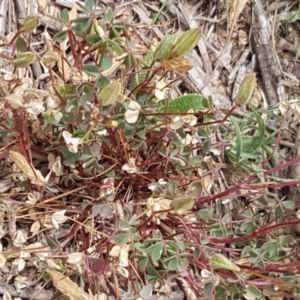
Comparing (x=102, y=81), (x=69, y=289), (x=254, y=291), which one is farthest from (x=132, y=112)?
(x=254, y=291)

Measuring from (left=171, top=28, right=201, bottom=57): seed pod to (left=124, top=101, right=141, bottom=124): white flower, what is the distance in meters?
0.10

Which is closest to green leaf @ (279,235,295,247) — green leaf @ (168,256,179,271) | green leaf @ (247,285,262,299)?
green leaf @ (247,285,262,299)

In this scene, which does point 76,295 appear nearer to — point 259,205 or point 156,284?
point 156,284

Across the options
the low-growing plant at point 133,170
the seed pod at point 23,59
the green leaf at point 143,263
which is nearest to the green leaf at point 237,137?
the low-growing plant at point 133,170

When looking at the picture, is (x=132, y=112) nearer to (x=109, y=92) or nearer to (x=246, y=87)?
(x=109, y=92)

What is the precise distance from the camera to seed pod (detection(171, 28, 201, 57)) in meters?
0.81

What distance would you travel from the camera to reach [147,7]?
116cm

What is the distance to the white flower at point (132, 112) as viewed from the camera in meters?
0.87

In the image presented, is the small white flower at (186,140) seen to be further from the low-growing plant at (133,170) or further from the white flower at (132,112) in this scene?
the white flower at (132,112)

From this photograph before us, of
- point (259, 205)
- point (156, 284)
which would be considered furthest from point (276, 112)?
point (156, 284)

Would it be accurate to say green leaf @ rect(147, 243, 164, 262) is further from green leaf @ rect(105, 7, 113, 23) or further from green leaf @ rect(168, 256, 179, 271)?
green leaf @ rect(105, 7, 113, 23)

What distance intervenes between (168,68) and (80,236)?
1.17 feet

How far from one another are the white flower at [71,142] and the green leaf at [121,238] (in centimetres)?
15

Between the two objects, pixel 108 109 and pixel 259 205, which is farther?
pixel 259 205
